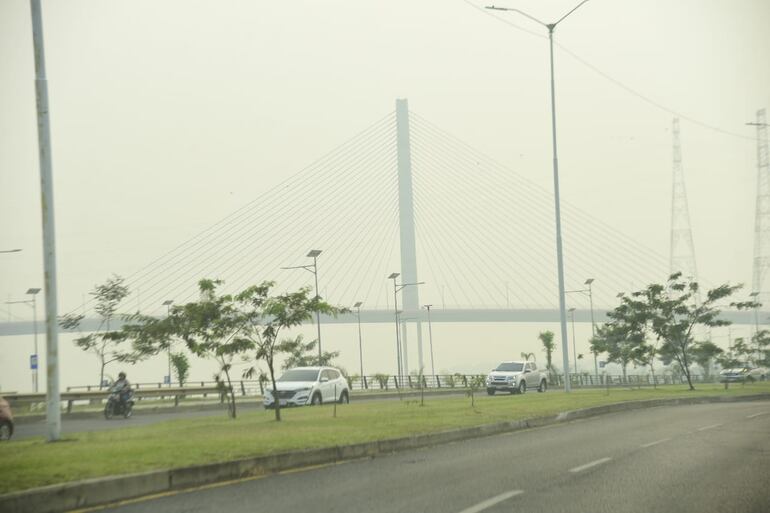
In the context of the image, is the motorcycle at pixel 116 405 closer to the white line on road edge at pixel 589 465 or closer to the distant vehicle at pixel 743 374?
the white line on road edge at pixel 589 465

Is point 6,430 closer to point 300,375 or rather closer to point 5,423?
point 5,423

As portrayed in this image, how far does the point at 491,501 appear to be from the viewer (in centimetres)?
880

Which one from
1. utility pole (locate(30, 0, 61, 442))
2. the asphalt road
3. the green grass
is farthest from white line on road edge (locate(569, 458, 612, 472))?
utility pole (locate(30, 0, 61, 442))

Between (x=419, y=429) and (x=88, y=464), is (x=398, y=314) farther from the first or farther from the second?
(x=88, y=464)

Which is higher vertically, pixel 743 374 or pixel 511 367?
pixel 511 367

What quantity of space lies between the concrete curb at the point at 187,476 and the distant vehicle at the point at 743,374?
35273mm

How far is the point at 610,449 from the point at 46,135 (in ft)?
36.3

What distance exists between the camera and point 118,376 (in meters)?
31.0

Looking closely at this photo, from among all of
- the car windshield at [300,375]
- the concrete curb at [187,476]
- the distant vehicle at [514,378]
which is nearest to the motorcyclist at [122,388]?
the car windshield at [300,375]

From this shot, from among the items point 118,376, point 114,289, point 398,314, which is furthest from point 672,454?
point 398,314

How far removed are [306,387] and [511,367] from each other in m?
15.8

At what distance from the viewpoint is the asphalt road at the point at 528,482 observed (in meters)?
8.69

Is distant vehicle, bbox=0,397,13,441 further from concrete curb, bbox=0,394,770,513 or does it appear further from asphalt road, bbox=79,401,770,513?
→ asphalt road, bbox=79,401,770,513

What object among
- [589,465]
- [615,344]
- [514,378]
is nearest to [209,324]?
[589,465]
